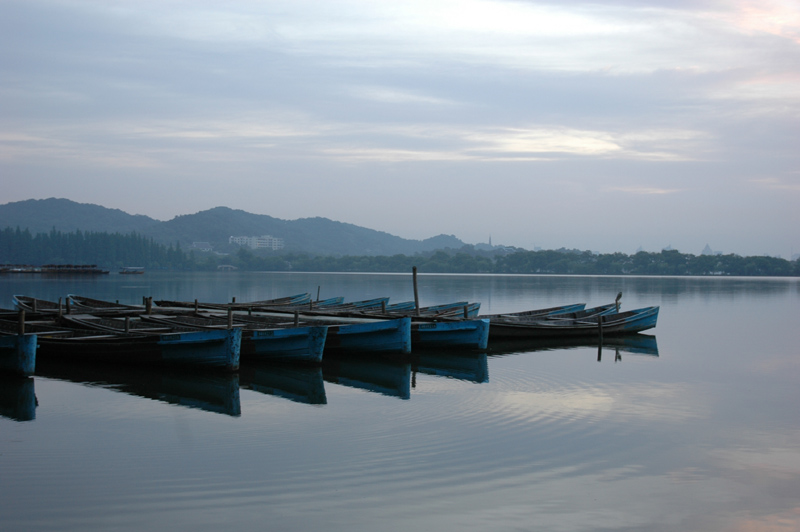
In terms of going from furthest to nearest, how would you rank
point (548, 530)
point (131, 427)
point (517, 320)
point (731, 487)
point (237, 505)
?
point (517, 320) → point (131, 427) → point (731, 487) → point (237, 505) → point (548, 530)

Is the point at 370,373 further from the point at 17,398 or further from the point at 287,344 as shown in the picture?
the point at 17,398

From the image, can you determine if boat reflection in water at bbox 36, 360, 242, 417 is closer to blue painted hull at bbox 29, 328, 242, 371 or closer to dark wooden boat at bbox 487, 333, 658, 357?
blue painted hull at bbox 29, 328, 242, 371

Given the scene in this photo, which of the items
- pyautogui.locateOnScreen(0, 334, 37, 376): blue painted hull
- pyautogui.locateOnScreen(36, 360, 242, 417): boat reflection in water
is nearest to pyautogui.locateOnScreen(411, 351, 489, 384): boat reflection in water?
pyautogui.locateOnScreen(36, 360, 242, 417): boat reflection in water

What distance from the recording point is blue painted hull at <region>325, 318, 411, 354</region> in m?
21.2

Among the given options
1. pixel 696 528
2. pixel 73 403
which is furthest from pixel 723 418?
pixel 73 403

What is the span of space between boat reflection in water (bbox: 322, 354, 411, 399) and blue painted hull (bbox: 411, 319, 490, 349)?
7.30 ft

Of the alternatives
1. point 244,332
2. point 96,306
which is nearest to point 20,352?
point 244,332

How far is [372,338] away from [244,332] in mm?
4147

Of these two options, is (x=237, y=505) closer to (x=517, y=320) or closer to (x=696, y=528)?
(x=696, y=528)

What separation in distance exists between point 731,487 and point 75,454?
9.68m

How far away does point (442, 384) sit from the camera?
17.4 metres

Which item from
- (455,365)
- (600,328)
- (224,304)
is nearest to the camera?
(455,365)

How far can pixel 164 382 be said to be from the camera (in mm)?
16719

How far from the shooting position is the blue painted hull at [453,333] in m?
23.0
